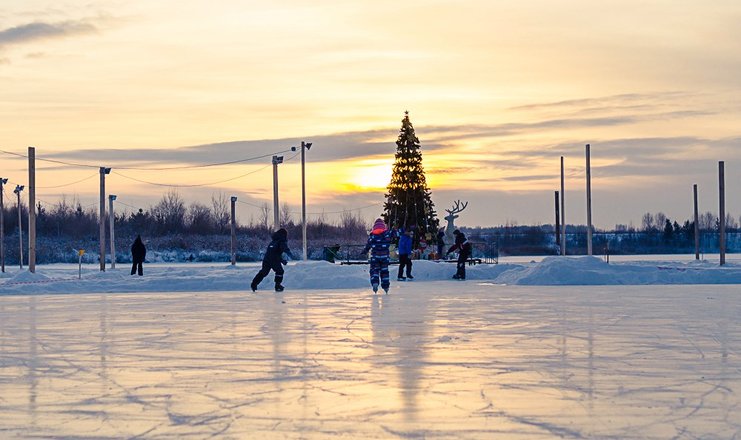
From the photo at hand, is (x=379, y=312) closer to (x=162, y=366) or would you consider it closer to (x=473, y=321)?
(x=473, y=321)

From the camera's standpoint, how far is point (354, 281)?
29.5 meters

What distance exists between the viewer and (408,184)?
167ft

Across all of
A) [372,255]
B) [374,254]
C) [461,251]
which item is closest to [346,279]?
[461,251]

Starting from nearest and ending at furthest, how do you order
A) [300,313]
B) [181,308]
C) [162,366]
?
1. [162,366]
2. [300,313]
3. [181,308]

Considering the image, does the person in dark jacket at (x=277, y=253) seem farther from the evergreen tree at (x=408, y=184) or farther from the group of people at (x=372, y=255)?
the evergreen tree at (x=408, y=184)

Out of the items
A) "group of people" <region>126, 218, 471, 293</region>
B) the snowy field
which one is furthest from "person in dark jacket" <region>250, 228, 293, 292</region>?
the snowy field

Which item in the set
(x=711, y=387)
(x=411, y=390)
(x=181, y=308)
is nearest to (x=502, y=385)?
(x=411, y=390)

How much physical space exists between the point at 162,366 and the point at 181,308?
9.47m

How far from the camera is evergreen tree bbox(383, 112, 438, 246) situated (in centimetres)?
5097

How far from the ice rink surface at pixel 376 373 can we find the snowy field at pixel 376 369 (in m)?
0.03

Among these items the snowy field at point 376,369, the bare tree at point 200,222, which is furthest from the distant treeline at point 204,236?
the snowy field at point 376,369

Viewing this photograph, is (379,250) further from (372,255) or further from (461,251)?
(461,251)

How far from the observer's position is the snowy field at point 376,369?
7.25m

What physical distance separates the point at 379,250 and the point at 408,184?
90.9 ft
